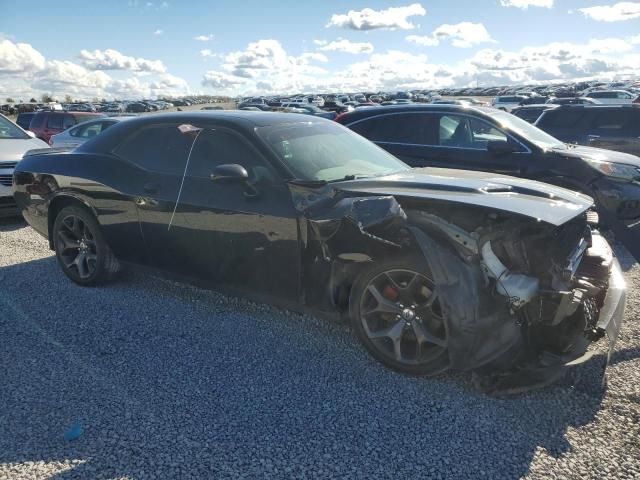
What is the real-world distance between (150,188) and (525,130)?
5045 millimetres

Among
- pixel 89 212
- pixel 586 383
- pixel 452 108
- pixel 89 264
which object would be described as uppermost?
pixel 452 108

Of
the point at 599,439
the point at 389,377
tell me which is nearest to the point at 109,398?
the point at 389,377

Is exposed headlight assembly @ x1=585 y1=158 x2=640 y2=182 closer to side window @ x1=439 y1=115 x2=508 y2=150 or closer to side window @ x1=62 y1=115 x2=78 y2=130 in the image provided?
side window @ x1=439 y1=115 x2=508 y2=150

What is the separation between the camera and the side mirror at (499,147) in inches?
250

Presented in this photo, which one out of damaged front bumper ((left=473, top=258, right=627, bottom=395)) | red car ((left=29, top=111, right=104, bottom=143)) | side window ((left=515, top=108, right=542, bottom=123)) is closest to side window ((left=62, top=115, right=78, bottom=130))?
red car ((left=29, top=111, right=104, bottom=143))

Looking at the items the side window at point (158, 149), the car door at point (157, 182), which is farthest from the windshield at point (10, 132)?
the car door at point (157, 182)

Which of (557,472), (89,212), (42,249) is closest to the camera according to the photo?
(557,472)

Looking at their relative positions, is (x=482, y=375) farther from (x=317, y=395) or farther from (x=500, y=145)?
(x=500, y=145)

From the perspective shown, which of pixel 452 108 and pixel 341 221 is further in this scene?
pixel 452 108

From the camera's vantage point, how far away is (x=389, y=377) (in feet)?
10.8

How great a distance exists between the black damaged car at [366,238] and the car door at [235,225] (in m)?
0.01

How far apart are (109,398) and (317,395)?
123cm

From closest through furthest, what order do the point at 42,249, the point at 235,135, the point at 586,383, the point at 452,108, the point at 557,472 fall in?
the point at 557,472
the point at 586,383
the point at 235,135
the point at 42,249
the point at 452,108

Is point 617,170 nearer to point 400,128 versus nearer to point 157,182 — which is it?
point 400,128
